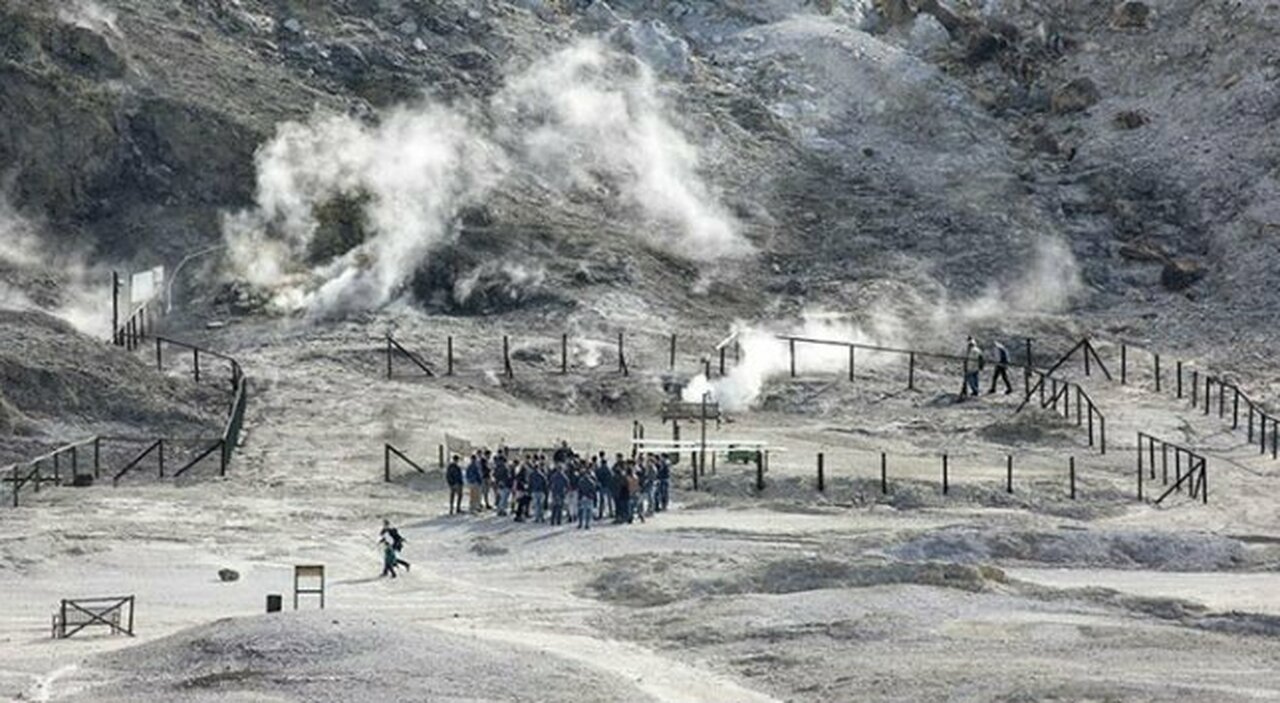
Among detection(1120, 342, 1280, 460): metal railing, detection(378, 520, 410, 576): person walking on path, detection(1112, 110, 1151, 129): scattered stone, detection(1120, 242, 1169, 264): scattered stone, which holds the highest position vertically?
detection(1112, 110, 1151, 129): scattered stone

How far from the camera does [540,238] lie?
5756 cm

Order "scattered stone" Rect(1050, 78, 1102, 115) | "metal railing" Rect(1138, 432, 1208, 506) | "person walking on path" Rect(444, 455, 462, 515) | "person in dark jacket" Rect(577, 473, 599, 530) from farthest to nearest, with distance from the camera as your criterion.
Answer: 1. "scattered stone" Rect(1050, 78, 1102, 115)
2. "metal railing" Rect(1138, 432, 1208, 506)
3. "person walking on path" Rect(444, 455, 462, 515)
4. "person in dark jacket" Rect(577, 473, 599, 530)

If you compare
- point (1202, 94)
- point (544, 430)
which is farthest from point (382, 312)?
point (1202, 94)

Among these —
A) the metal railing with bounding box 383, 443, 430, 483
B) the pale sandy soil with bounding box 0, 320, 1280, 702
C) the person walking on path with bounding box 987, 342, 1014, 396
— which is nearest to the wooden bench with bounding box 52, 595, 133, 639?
the pale sandy soil with bounding box 0, 320, 1280, 702

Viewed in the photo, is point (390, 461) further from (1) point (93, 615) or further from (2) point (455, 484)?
(1) point (93, 615)

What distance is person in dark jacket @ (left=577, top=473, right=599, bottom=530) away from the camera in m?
37.6

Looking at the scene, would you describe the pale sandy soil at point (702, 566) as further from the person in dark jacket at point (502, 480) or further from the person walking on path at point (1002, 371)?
the person walking on path at point (1002, 371)

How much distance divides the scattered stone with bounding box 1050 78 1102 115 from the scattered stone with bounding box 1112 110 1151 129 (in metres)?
1.53

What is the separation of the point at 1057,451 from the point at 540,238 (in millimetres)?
15652

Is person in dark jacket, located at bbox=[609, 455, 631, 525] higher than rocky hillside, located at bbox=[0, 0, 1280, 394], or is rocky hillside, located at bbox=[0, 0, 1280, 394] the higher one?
rocky hillside, located at bbox=[0, 0, 1280, 394]

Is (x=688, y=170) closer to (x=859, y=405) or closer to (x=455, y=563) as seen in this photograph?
(x=859, y=405)

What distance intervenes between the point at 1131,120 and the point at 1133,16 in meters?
5.49

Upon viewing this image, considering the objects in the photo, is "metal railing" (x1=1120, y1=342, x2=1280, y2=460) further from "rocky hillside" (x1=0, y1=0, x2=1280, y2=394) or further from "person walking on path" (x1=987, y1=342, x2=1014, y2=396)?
"person walking on path" (x1=987, y1=342, x2=1014, y2=396)

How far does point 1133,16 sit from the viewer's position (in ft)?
233
